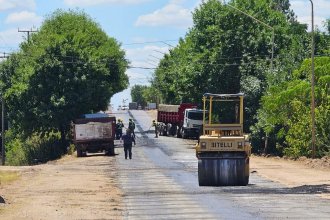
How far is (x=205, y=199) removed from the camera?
23984 millimetres

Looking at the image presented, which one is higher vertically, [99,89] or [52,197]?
[99,89]

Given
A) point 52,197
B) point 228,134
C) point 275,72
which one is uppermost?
point 275,72

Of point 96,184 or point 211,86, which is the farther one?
point 211,86

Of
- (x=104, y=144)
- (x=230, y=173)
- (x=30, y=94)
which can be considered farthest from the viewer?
(x=30, y=94)

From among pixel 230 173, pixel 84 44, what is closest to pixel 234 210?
pixel 230 173

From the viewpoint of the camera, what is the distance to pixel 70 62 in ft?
222

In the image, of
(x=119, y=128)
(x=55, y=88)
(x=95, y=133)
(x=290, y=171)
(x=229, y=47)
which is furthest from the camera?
(x=119, y=128)

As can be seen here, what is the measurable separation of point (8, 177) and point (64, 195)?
41.5 ft

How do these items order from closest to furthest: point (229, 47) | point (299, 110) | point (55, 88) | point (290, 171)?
point (290, 171) → point (299, 110) → point (55, 88) → point (229, 47)

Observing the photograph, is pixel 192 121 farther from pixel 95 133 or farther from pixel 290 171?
pixel 290 171

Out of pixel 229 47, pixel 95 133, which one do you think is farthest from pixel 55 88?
pixel 229 47

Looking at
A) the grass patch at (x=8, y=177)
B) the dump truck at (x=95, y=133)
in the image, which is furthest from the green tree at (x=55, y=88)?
the grass patch at (x=8, y=177)

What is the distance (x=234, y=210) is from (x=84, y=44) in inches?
2265

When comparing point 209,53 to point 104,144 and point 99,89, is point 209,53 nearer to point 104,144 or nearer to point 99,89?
point 99,89
